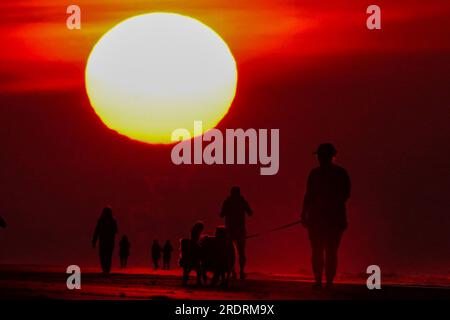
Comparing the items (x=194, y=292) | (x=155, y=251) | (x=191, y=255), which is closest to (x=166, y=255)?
(x=155, y=251)

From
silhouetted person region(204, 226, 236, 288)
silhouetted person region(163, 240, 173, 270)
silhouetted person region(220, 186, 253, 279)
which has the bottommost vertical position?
silhouetted person region(204, 226, 236, 288)

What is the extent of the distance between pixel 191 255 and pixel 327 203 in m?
3.32

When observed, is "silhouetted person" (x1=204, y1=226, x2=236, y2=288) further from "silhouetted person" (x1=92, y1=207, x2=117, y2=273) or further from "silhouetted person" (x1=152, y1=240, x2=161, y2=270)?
"silhouetted person" (x1=152, y1=240, x2=161, y2=270)

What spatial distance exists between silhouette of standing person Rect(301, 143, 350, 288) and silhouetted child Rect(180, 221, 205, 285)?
9.06 ft

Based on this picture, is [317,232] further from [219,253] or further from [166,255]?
[166,255]

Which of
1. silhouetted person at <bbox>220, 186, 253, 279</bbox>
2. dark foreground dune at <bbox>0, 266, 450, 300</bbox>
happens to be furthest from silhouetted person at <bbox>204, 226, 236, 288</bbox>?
silhouetted person at <bbox>220, 186, 253, 279</bbox>

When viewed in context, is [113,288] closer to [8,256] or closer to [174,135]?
[174,135]

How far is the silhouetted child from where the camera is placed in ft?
84.9

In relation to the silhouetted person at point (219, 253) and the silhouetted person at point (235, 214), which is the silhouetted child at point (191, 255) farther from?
the silhouetted person at point (235, 214)

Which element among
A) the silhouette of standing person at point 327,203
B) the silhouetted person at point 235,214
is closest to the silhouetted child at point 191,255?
the silhouette of standing person at point 327,203

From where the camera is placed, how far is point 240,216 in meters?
29.9

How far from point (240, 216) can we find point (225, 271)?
477cm

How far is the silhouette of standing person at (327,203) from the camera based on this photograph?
23594mm
